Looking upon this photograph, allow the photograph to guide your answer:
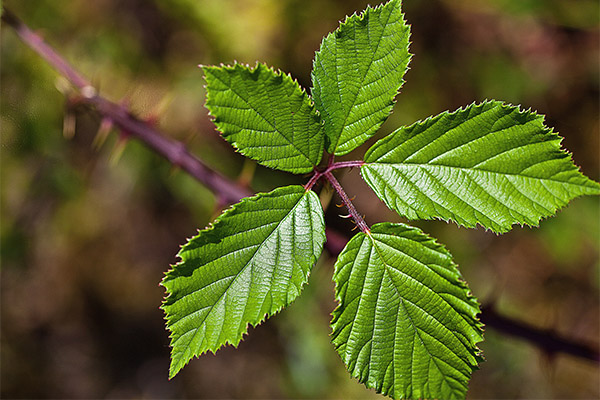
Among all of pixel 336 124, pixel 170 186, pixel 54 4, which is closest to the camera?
pixel 336 124

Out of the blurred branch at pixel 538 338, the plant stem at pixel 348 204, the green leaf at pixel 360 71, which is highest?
the green leaf at pixel 360 71

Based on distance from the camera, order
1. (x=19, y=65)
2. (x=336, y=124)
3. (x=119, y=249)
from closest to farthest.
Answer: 1. (x=336, y=124)
2. (x=19, y=65)
3. (x=119, y=249)

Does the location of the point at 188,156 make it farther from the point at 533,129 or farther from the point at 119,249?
the point at 119,249

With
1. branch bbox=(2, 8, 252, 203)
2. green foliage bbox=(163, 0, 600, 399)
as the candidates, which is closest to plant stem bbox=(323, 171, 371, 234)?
green foliage bbox=(163, 0, 600, 399)

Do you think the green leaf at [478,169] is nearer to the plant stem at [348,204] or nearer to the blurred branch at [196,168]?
the plant stem at [348,204]

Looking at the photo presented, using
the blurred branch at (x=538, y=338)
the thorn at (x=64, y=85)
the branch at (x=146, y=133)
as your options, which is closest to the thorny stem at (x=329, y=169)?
the branch at (x=146, y=133)

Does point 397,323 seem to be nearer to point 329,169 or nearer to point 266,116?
point 329,169

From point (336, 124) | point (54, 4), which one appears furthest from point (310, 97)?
point (54, 4)
